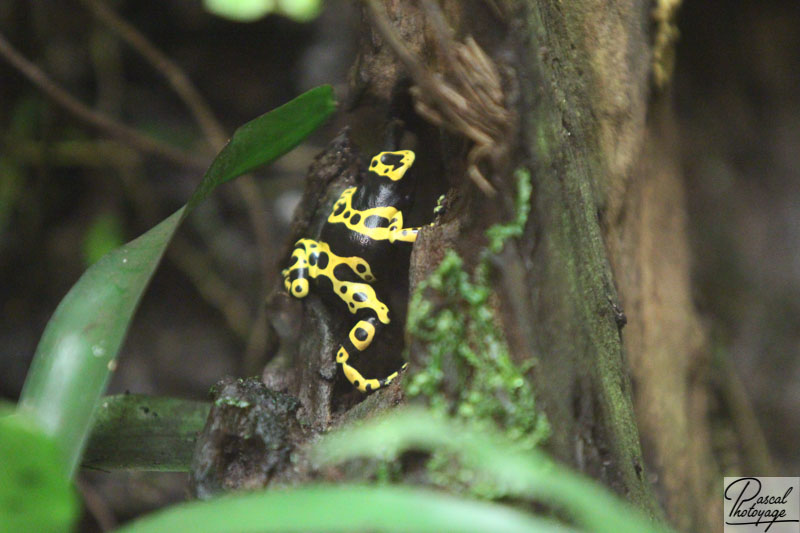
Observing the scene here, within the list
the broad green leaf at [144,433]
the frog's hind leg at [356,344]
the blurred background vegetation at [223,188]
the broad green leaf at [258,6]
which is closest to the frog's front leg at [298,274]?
the frog's hind leg at [356,344]

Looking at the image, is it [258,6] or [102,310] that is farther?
[258,6]

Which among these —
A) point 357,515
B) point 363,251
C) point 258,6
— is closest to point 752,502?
point 363,251

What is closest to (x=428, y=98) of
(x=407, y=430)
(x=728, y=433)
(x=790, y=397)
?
(x=407, y=430)

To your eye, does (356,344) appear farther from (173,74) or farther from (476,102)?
(173,74)

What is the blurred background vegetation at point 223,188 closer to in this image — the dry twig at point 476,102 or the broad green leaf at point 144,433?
the broad green leaf at point 144,433

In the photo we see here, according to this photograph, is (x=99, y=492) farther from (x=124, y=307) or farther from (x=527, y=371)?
(x=527, y=371)

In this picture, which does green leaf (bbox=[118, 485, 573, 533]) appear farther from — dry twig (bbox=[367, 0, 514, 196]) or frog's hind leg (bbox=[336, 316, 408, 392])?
frog's hind leg (bbox=[336, 316, 408, 392])
